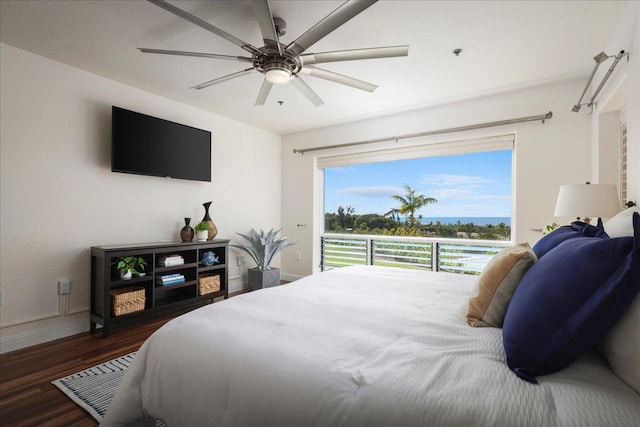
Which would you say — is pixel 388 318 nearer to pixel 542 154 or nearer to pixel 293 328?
pixel 293 328

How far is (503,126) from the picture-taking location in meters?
3.46

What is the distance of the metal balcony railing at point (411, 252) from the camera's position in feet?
12.5

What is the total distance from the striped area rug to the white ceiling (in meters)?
2.43

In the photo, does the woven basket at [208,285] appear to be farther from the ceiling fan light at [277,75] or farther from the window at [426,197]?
the ceiling fan light at [277,75]

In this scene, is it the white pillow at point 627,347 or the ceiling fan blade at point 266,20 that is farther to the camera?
the ceiling fan blade at point 266,20

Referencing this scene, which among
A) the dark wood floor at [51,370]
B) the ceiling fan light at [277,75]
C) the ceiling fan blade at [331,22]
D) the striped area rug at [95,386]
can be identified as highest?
the ceiling fan blade at [331,22]

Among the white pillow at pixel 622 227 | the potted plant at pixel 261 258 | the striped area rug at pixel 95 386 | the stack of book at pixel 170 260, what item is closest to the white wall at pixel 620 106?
the white pillow at pixel 622 227

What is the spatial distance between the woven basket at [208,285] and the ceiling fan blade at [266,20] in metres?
2.62

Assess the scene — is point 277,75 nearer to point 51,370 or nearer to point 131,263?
point 131,263

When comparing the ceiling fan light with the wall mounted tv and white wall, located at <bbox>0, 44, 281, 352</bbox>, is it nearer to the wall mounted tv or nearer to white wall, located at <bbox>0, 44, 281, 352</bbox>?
the wall mounted tv

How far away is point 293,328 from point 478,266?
3.25m

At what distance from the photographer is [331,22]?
67.2 inches

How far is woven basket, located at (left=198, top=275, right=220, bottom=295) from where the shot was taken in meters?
3.55

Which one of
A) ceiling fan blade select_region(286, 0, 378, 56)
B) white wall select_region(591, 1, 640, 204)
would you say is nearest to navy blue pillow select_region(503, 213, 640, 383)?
white wall select_region(591, 1, 640, 204)
